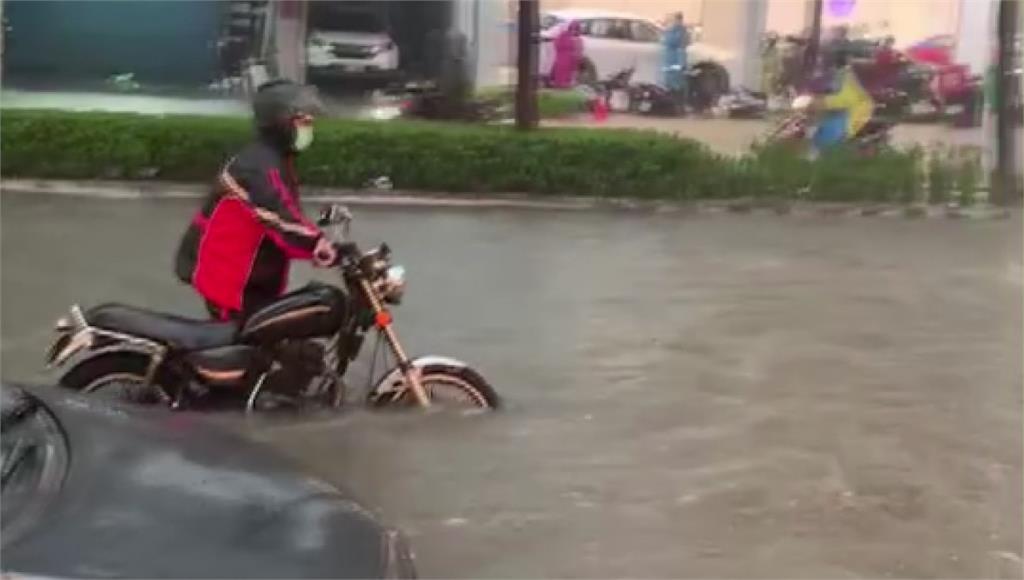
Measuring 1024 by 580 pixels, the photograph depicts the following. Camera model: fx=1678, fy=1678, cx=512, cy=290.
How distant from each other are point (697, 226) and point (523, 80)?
3.48 metres

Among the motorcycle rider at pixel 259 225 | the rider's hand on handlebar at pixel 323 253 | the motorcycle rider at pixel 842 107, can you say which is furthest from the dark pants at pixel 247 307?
the motorcycle rider at pixel 842 107

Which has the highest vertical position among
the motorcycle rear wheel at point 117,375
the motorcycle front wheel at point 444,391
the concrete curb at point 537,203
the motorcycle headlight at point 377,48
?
the motorcycle headlight at point 377,48

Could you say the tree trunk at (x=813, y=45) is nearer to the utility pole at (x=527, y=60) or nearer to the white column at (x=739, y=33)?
the white column at (x=739, y=33)

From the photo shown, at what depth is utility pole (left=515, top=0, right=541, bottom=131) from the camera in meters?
15.8

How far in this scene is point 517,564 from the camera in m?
5.39

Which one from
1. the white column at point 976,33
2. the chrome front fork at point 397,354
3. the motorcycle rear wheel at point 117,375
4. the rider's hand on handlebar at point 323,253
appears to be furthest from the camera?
the white column at point 976,33

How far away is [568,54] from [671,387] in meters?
9.62

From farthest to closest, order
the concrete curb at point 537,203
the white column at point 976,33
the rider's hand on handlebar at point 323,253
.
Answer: the white column at point 976,33
the concrete curb at point 537,203
the rider's hand on handlebar at point 323,253

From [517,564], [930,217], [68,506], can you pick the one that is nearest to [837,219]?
[930,217]

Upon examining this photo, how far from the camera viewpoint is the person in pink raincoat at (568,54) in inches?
664

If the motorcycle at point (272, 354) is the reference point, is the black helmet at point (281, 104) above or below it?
above

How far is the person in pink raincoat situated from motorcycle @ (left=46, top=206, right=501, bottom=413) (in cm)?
1010

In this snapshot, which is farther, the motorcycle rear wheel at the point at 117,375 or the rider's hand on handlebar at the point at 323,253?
the rider's hand on handlebar at the point at 323,253

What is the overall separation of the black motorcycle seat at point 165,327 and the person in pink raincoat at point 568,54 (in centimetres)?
1056
